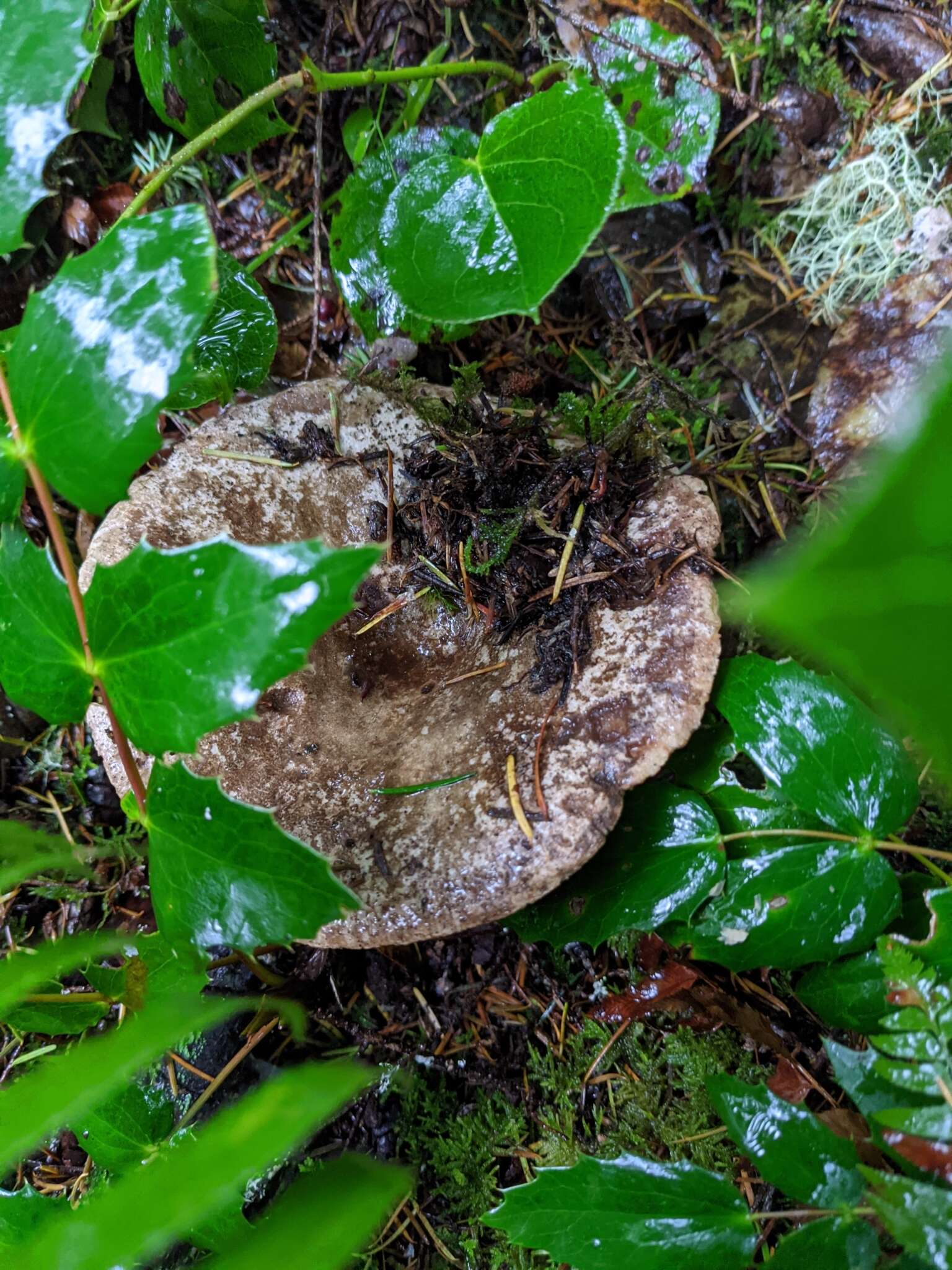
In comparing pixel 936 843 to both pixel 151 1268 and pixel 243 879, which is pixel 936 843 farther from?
pixel 151 1268

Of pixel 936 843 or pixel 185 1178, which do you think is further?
pixel 936 843

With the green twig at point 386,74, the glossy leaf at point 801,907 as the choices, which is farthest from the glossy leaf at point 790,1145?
the green twig at point 386,74

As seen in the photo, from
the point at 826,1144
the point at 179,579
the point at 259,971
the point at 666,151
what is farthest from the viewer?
the point at 666,151

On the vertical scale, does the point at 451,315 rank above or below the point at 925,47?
below

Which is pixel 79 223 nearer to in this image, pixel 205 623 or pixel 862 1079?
pixel 205 623

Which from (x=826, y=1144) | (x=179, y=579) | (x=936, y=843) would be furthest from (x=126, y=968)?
(x=936, y=843)

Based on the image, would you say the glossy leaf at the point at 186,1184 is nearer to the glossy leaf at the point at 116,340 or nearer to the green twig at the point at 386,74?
the glossy leaf at the point at 116,340

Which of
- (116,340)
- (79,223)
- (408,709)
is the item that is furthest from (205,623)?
(79,223)
